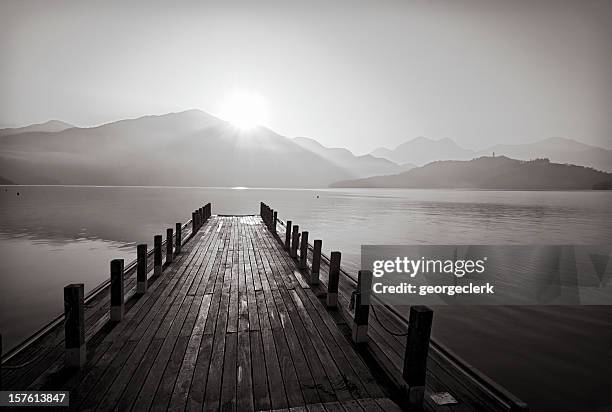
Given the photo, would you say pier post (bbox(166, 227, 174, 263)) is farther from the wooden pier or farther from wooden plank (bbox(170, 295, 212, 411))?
wooden plank (bbox(170, 295, 212, 411))

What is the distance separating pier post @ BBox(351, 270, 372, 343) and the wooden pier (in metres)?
0.03

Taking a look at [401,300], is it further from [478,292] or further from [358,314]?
[358,314]

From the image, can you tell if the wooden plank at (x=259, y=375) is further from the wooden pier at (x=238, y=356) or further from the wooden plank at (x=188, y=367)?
the wooden plank at (x=188, y=367)

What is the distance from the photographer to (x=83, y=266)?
18.4 m

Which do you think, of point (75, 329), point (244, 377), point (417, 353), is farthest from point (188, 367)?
point (417, 353)

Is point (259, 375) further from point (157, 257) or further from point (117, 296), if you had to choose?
point (157, 257)

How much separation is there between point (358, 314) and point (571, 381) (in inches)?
237

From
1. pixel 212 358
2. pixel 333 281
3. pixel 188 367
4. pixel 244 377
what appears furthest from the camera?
pixel 333 281

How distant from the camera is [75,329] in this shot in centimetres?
494

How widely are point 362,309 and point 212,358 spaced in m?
2.83

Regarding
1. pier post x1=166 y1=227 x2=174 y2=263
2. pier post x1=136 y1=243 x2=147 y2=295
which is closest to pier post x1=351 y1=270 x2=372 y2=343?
pier post x1=136 y1=243 x2=147 y2=295

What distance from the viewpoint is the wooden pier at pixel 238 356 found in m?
4.38

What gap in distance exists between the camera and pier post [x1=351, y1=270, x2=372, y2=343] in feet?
19.5

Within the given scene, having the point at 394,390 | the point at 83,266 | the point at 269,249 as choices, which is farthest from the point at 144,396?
the point at 83,266
